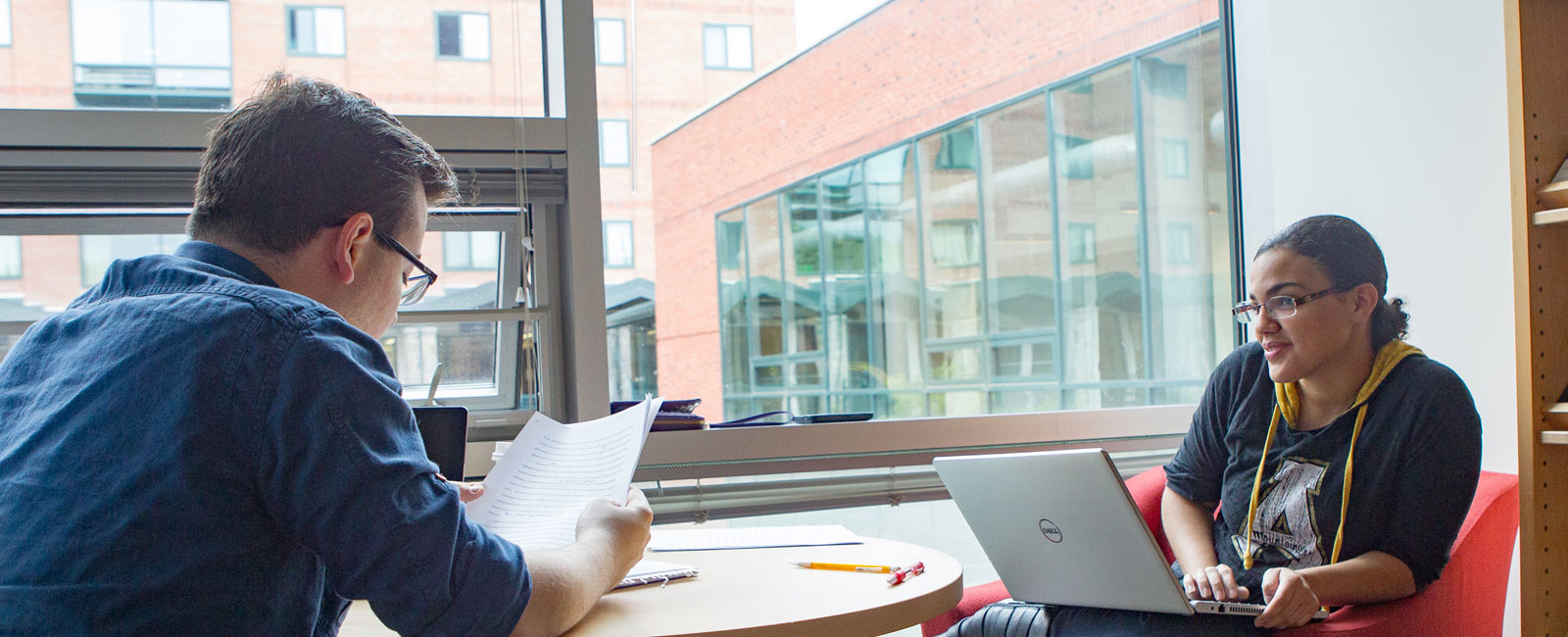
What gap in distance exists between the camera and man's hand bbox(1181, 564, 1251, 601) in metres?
1.79

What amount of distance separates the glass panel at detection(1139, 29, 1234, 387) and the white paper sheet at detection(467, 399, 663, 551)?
253 cm

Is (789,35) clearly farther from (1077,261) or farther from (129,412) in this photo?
(129,412)

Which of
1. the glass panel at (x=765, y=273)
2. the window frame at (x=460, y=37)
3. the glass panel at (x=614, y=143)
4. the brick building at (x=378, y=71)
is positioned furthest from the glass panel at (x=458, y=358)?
the glass panel at (x=765, y=273)

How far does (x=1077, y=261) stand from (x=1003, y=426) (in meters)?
1.43

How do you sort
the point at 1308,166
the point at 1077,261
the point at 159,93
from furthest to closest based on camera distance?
the point at 1077,261 < the point at 1308,166 < the point at 159,93

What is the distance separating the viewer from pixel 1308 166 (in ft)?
9.75

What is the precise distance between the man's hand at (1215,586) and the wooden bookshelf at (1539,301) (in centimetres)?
60

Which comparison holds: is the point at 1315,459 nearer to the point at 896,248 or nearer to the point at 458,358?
the point at 458,358

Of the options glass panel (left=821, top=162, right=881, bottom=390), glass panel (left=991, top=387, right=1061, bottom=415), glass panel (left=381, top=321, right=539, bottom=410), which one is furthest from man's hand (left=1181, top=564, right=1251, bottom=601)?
glass panel (left=821, top=162, right=881, bottom=390)

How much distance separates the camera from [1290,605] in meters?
1.67

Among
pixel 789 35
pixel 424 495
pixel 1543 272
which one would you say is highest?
pixel 789 35

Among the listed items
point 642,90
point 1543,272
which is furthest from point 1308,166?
point 642,90

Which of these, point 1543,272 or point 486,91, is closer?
point 1543,272

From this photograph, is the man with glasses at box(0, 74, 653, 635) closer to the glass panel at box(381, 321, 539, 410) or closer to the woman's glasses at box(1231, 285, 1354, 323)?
the woman's glasses at box(1231, 285, 1354, 323)
